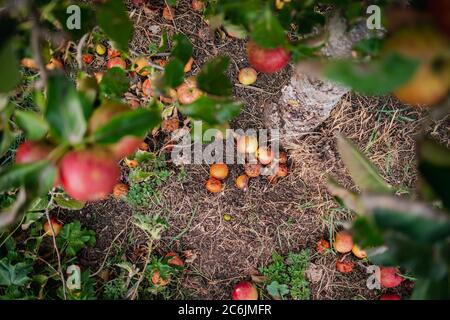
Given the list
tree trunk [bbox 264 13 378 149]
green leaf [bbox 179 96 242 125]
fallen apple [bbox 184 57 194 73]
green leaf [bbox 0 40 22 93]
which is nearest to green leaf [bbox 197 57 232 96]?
green leaf [bbox 179 96 242 125]

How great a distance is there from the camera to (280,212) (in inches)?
74.0

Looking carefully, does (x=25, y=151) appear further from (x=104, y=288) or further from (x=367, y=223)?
(x=104, y=288)

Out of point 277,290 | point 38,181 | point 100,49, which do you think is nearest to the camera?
point 38,181

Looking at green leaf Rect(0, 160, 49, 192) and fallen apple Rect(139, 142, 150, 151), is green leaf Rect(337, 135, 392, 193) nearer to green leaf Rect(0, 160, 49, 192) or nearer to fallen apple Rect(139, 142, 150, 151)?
green leaf Rect(0, 160, 49, 192)

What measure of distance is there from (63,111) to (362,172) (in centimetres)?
61

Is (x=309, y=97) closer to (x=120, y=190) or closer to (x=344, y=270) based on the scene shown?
(x=344, y=270)

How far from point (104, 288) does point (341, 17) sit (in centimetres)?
142

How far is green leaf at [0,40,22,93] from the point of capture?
0.72m

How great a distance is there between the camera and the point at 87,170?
2.43 feet

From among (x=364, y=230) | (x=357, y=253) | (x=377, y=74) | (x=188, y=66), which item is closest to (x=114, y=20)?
(x=377, y=74)

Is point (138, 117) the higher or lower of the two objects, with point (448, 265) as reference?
higher

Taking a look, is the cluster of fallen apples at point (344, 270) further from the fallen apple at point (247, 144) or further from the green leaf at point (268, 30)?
the green leaf at point (268, 30)

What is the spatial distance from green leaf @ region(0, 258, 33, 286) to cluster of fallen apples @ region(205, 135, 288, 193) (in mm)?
795
